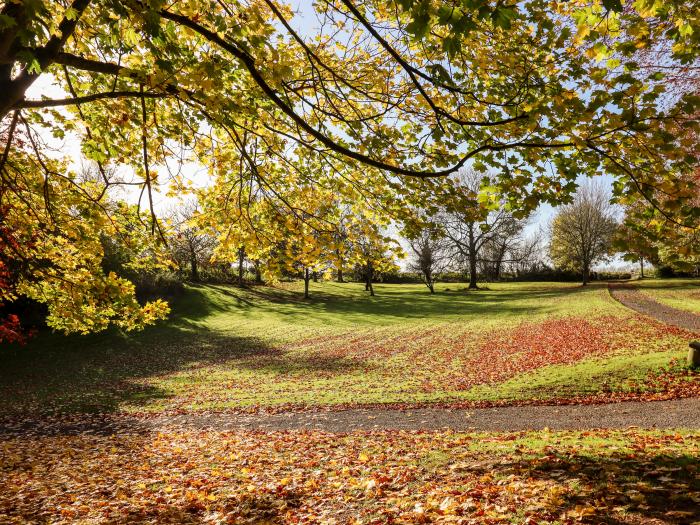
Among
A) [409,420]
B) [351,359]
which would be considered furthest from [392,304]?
[409,420]

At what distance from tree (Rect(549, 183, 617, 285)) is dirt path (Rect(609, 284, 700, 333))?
36.4ft

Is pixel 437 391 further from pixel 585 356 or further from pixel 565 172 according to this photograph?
pixel 565 172

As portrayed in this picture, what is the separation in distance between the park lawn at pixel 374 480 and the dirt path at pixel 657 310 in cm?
1709

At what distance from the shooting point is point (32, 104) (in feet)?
19.9

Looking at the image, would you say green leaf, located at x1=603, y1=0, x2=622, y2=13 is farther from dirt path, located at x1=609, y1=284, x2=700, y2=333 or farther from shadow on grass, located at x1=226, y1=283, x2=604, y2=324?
shadow on grass, located at x1=226, y1=283, x2=604, y2=324

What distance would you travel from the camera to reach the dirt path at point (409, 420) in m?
8.92

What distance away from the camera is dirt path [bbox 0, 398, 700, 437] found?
892 cm

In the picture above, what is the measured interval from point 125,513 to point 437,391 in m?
9.08

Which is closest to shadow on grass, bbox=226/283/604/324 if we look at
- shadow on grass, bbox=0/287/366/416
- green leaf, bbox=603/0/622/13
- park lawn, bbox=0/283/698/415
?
park lawn, bbox=0/283/698/415

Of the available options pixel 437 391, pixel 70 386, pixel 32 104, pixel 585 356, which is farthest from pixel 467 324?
pixel 32 104

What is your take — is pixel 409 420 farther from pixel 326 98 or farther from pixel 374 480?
pixel 326 98

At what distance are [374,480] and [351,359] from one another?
1350 centimetres

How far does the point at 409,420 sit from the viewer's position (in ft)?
33.0

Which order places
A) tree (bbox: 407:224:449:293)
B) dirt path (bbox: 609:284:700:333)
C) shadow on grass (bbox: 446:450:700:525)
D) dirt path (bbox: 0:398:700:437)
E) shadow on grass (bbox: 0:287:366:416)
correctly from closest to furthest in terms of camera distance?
shadow on grass (bbox: 446:450:700:525), dirt path (bbox: 0:398:700:437), shadow on grass (bbox: 0:287:366:416), dirt path (bbox: 609:284:700:333), tree (bbox: 407:224:449:293)
